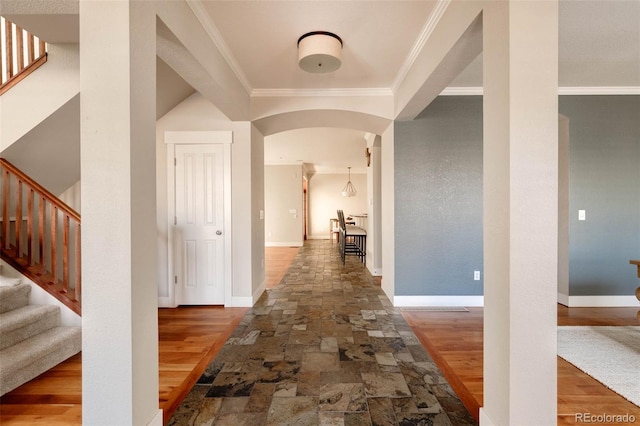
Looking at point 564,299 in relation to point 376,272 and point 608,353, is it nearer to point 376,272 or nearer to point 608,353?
point 608,353

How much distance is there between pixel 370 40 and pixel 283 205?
720 centimetres

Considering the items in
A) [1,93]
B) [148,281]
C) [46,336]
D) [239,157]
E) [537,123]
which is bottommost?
[46,336]

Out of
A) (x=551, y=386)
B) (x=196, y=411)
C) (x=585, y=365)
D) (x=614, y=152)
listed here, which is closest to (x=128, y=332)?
(x=196, y=411)

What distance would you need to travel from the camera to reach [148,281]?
140cm

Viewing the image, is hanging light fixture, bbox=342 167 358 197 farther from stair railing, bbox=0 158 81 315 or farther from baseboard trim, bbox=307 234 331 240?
stair railing, bbox=0 158 81 315

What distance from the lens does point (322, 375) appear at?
202 centimetres

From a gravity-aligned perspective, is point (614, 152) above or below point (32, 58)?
below

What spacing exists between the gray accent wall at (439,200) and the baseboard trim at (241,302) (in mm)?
1804

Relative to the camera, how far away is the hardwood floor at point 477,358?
1.73 meters

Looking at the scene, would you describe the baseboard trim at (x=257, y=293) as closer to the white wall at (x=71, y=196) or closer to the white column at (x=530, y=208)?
the white wall at (x=71, y=196)

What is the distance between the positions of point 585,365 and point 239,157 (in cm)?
371

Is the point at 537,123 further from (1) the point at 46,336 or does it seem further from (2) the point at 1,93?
(2) the point at 1,93

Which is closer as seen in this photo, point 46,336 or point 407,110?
point 46,336

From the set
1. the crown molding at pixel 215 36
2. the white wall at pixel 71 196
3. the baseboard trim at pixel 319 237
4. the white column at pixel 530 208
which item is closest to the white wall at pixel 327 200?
the baseboard trim at pixel 319 237
